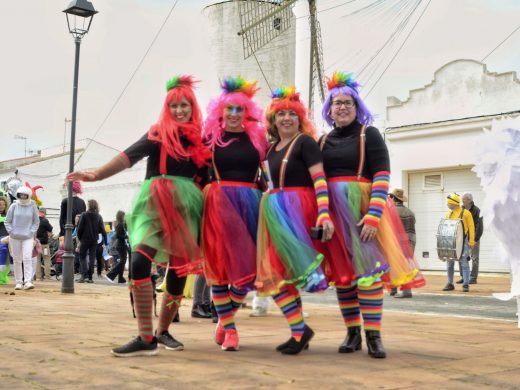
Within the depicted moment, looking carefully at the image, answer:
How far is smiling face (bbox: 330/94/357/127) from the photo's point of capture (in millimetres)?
4957

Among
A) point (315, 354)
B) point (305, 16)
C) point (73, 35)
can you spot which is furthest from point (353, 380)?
point (305, 16)

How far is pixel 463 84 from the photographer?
2005 centimetres

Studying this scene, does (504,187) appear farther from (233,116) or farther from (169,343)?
(169,343)

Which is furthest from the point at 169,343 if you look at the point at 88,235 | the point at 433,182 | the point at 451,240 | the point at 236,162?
the point at 433,182

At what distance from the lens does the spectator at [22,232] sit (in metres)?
11.8

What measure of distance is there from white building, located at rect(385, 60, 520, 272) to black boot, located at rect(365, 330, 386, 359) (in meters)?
14.9

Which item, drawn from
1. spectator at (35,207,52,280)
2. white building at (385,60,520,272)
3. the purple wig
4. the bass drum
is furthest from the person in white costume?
white building at (385,60,520,272)

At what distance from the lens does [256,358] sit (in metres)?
4.48

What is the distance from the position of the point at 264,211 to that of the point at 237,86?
3.08 ft

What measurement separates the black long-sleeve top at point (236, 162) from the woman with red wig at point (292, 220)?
0.10m

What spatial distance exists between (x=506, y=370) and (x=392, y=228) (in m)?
1.16

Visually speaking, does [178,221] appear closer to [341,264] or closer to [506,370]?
[341,264]

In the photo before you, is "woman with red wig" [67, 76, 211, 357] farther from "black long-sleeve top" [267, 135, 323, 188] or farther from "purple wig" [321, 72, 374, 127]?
"purple wig" [321, 72, 374, 127]

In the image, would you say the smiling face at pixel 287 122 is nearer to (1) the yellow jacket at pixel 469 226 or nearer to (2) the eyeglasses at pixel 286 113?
(2) the eyeglasses at pixel 286 113
